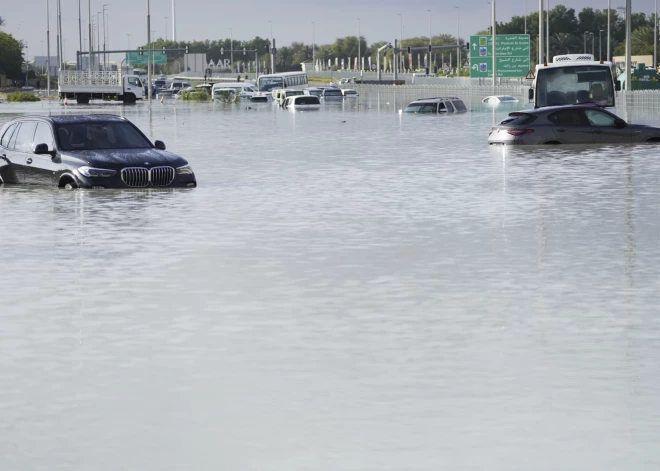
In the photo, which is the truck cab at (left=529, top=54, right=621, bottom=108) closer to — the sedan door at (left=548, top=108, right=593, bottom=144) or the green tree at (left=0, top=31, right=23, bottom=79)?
the sedan door at (left=548, top=108, right=593, bottom=144)

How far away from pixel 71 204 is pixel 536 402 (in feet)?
48.3

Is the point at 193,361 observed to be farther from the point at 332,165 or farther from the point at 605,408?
the point at 332,165

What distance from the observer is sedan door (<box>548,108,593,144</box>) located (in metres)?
36.7

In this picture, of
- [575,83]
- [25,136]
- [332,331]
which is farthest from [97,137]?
[575,83]

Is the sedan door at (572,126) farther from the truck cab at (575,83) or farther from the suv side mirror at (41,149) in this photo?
the suv side mirror at (41,149)

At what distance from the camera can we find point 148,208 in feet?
68.5

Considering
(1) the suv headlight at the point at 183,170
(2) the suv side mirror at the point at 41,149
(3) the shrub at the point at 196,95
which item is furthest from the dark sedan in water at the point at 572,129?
(3) the shrub at the point at 196,95

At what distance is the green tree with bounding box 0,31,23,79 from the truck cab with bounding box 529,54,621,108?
145m

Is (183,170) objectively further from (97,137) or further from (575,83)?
(575,83)

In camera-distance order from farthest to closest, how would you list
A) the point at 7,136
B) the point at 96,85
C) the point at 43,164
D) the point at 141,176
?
1. the point at 96,85
2. the point at 7,136
3. the point at 43,164
4. the point at 141,176

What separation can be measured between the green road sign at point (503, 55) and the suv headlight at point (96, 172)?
7859cm

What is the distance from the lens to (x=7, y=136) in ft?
82.1

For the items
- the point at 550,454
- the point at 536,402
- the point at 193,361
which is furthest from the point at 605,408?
the point at 193,361

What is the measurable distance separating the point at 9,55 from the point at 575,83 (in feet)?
482
